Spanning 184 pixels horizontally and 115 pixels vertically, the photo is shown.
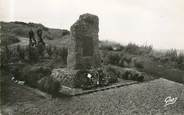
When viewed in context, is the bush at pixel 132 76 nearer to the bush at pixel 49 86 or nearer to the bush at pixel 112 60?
the bush at pixel 112 60

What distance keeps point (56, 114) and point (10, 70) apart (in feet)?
7.31

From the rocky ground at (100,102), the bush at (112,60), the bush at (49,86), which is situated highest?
the bush at (112,60)

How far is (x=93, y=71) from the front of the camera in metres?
7.22

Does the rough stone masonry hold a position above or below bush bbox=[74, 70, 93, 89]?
above

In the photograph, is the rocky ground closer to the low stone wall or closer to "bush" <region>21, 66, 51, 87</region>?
"bush" <region>21, 66, 51, 87</region>

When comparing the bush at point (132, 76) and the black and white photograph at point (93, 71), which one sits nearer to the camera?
the black and white photograph at point (93, 71)

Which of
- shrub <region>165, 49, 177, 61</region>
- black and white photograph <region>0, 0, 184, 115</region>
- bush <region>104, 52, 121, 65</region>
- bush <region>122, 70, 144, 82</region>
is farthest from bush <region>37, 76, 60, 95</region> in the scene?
bush <region>104, 52, 121, 65</region>

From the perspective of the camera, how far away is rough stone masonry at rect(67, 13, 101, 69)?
721 centimetres

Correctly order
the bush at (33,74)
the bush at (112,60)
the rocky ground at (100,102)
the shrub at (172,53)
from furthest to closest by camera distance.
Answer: the bush at (112,60)
the shrub at (172,53)
the bush at (33,74)
the rocky ground at (100,102)

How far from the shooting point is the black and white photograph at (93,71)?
581cm

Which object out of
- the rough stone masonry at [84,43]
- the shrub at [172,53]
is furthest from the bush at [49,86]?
the shrub at [172,53]

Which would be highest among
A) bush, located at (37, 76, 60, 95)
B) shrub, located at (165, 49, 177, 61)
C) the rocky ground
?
shrub, located at (165, 49, 177, 61)

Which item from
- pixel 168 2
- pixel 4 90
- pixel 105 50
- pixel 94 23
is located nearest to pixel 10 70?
pixel 4 90

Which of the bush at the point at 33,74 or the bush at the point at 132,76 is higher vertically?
the bush at the point at 33,74
